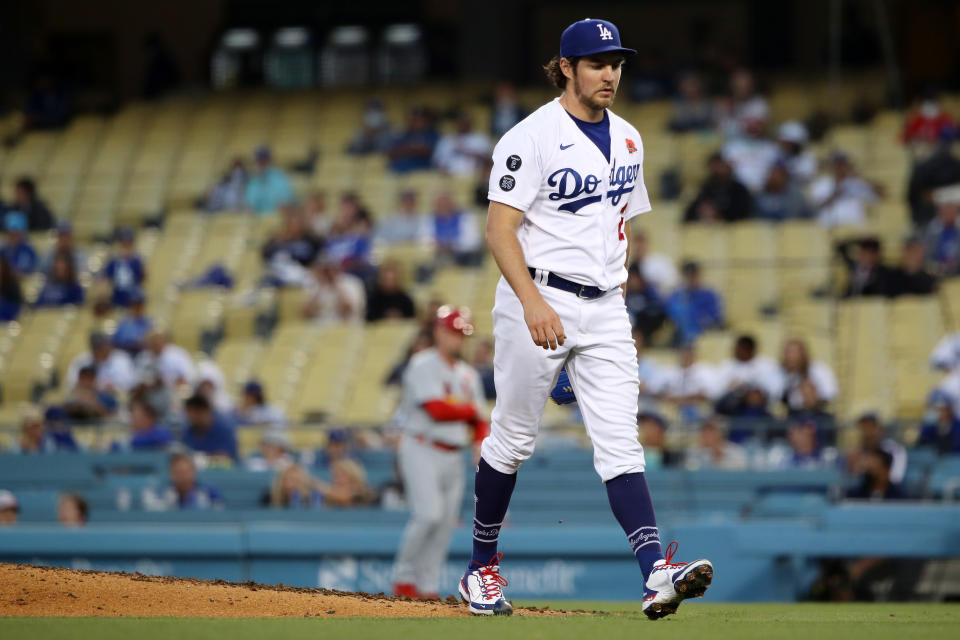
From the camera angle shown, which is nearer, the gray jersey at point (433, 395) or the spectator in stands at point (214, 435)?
the gray jersey at point (433, 395)

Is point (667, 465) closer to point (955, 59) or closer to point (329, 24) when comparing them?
point (955, 59)

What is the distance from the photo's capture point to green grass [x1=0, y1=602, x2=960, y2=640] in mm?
4441

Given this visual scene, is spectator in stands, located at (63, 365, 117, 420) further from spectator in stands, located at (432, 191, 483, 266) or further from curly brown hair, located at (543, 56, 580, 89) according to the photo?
curly brown hair, located at (543, 56, 580, 89)

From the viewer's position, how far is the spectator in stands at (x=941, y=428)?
34.5ft

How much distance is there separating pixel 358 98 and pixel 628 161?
1451 centimetres

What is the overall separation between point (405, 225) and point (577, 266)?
1045cm

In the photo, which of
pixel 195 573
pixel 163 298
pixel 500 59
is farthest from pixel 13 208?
pixel 195 573

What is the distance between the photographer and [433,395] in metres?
8.77

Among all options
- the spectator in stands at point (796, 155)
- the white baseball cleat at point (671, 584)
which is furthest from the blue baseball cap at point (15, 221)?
the white baseball cleat at point (671, 584)

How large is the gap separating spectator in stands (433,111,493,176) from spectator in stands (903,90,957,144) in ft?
15.0

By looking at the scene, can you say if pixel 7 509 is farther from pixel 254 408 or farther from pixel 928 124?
pixel 928 124

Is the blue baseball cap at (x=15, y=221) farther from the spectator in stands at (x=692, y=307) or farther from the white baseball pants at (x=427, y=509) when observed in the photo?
the white baseball pants at (x=427, y=509)

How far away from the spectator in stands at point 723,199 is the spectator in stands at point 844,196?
0.69 m

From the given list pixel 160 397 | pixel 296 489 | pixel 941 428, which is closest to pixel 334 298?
pixel 160 397
